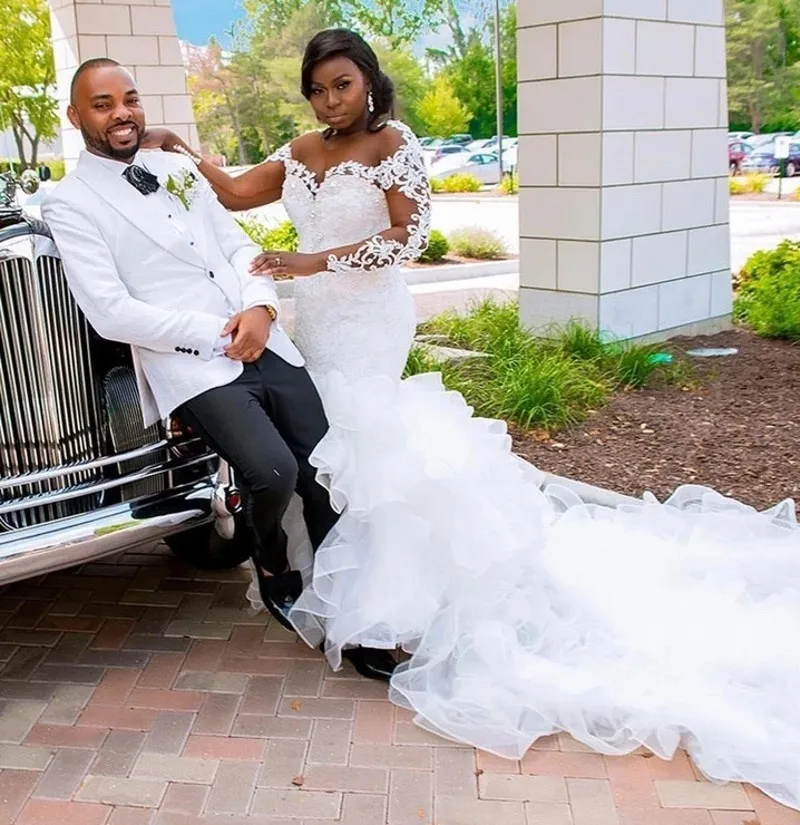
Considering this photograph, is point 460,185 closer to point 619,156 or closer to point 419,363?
point 619,156

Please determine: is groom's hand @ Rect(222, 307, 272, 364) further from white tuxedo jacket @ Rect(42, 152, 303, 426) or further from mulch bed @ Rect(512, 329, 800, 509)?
mulch bed @ Rect(512, 329, 800, 509)

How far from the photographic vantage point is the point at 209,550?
3.85 m

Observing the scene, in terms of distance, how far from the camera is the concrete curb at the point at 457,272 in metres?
11.9

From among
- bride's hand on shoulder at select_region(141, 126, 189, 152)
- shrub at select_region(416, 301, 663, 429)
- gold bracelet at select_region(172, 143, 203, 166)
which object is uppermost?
bride's hand on shoulder at select_region(141, 126, 189, 152)

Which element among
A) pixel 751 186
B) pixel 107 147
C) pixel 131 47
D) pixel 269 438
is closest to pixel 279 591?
pixel 269 438

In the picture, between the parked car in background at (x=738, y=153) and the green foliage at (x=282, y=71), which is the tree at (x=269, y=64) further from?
the parked car in background at (x=738, y=153)

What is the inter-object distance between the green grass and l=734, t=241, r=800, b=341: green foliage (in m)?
0.99

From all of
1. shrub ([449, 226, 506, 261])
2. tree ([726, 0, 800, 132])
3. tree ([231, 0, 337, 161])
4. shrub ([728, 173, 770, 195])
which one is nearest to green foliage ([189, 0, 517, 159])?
tree ([231, 0, 337, 161])

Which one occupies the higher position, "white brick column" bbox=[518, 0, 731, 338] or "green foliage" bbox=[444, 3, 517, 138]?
"green foliage" bbox=[444, 3, 517, 138]

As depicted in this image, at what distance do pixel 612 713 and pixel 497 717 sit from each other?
33cm

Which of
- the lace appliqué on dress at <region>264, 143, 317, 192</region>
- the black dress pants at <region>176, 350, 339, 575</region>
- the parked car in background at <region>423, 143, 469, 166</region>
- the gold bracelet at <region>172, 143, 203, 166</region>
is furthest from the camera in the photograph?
the parked car in background at <region>423, 143, 469, 166</region>

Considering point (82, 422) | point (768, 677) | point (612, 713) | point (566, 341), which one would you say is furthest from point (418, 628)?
point (566, 341)

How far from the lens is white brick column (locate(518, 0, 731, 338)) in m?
6.09

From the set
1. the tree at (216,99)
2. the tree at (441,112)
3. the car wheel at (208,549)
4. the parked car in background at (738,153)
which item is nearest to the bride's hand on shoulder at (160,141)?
the car wheel at (208,549)
